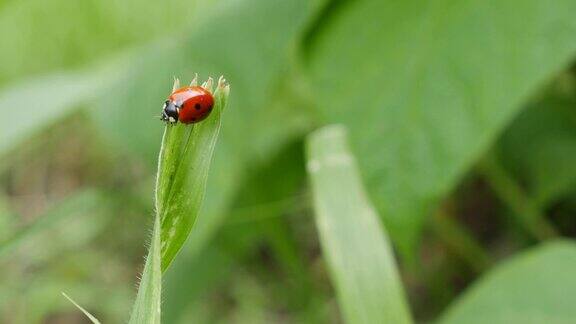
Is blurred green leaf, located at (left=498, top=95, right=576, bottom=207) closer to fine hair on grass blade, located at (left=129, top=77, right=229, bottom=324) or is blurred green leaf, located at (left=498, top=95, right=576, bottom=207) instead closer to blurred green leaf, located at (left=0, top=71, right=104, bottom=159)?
blurred green leaf, located at (left=0, top=71, right=104, bottom=159)

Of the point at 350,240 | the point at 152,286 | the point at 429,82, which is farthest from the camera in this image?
the point at 429,82

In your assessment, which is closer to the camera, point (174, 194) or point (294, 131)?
point (174, 194)

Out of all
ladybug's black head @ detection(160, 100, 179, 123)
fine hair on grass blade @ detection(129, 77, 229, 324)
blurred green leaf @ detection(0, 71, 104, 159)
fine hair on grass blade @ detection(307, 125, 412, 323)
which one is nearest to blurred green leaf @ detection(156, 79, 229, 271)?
fine hair on grass blade @ detection(129, 77, 229, 324)

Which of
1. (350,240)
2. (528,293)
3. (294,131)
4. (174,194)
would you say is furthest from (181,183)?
(294,131)

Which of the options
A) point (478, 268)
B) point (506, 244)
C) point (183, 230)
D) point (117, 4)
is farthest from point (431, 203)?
point (506, 244)

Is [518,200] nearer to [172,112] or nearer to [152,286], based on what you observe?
[172,112]
